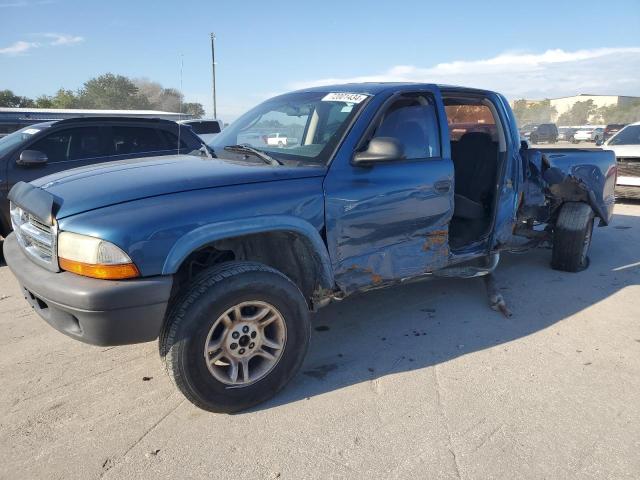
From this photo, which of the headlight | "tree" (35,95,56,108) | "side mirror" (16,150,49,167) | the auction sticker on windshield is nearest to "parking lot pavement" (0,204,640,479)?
the headlight

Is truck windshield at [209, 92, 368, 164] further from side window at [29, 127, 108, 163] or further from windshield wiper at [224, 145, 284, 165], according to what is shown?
side window at [29, 127, 108, 163]

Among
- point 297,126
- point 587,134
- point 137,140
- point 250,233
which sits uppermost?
point 297,126

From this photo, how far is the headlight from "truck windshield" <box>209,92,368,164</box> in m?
1.32

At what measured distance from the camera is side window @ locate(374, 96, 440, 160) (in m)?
3.58

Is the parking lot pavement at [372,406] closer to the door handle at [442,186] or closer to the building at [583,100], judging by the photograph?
the door handle at [442,186]

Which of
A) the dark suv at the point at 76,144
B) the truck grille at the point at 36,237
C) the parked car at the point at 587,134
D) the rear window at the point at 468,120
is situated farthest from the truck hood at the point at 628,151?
the parked car at the point at 587,134

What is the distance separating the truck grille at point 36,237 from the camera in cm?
262

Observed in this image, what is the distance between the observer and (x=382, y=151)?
3078 mm

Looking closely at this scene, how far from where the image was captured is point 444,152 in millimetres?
3744

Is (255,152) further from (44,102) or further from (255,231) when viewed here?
(44,102)

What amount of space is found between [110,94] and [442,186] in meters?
35.8

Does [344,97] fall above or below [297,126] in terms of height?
above

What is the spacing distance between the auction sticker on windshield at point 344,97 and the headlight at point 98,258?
1.95 metres

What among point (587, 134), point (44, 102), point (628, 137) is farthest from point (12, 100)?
point (587, 134)
